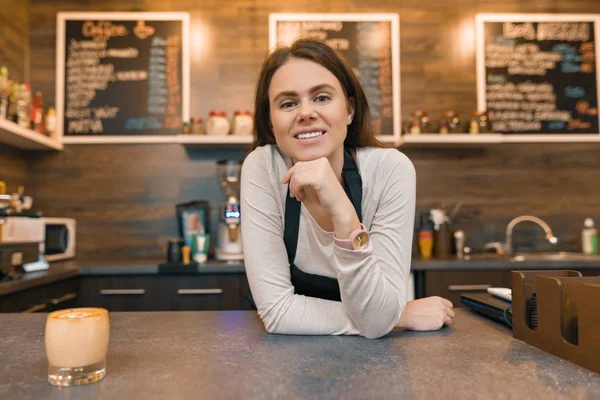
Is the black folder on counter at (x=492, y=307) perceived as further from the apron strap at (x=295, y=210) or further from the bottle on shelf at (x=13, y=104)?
the bottle on shelf at (x=13, y=104)

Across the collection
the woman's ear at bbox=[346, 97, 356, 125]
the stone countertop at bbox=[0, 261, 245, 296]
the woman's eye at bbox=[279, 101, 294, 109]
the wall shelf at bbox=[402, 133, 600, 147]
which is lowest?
the stone countertop at bbox=[0, 261, 245, 296]

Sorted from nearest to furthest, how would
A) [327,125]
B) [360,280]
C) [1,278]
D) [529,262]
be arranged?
[360,280]
[327,125]
[1,278]
[529,262]

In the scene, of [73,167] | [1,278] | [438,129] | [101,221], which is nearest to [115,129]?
[73,167]

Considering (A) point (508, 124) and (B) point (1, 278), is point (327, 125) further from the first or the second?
(A) point (508, 124)

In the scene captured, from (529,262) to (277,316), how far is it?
184 centimetres

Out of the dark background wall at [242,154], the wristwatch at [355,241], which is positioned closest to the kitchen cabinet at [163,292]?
the dark background wall at [242,154]

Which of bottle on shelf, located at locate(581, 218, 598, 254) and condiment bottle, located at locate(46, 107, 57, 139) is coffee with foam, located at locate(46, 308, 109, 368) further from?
bottle on shelf, located at locate(581, 218, 598, 254)

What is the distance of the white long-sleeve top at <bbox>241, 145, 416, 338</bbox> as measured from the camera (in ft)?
3.05

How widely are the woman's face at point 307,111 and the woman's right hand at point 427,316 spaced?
41cm

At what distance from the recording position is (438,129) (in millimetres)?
2922

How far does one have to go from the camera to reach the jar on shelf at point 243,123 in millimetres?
2779

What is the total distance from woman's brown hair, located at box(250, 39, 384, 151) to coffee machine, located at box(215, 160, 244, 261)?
131cm

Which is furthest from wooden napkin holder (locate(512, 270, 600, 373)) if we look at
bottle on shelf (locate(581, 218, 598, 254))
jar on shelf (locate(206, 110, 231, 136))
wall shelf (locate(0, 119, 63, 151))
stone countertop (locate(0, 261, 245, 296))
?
bottle on shelf (locate(581, 218, 598, 254))

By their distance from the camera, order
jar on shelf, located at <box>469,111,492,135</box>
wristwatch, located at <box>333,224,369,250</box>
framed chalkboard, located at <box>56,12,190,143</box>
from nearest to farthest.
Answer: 1. wristwatch, located at <box>333,224,369,250</box>
2. jar on shelf, located at <box>469,111,492,135</box>
3. framed chalkboard, located at <box>56,12,190,143</box>
